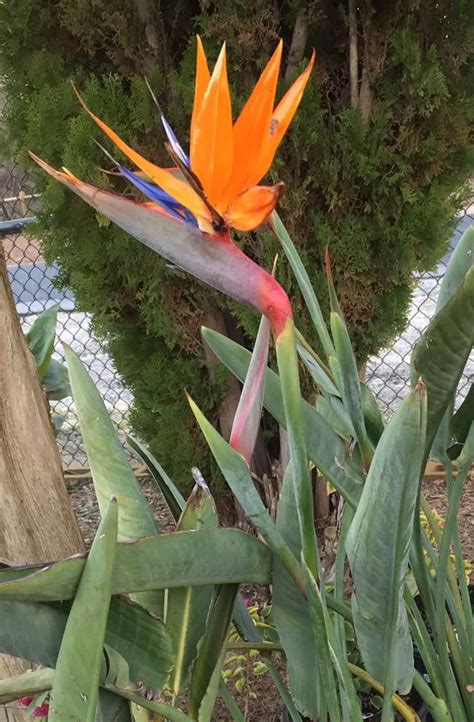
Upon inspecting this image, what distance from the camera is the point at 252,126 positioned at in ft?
1.49

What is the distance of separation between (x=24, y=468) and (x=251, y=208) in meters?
0.55

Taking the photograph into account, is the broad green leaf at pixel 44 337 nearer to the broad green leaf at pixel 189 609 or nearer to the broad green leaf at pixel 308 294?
the broad green leaf at pixel 308 294

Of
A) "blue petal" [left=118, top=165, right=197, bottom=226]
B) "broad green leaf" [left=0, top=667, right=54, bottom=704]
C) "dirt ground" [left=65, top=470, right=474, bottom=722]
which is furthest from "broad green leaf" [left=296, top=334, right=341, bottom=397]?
"dirt ground" [left=65, top=470, right=474, bottom=722]

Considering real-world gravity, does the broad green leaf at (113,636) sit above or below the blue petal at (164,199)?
below

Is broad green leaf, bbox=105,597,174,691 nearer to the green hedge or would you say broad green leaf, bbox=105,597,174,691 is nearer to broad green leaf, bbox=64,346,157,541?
broad green leaf, bbox=64,346,157,541

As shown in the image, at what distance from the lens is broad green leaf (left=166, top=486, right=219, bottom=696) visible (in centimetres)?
51

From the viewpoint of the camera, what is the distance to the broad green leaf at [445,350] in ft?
1.60

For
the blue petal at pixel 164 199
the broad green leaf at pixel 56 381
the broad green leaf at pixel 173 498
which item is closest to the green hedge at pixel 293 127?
the broad green leaf at pixel 56 381

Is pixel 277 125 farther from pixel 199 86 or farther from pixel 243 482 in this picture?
pixel 243 482

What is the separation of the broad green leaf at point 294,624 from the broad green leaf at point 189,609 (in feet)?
0.20

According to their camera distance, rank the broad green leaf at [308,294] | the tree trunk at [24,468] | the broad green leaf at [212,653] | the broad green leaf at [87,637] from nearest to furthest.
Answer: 1. the broad green leaf at [87,637]
2. the broad green leaf at [212,653]
3. the broad green leaf at [308,294]
4. the tree trunk at [24,468]

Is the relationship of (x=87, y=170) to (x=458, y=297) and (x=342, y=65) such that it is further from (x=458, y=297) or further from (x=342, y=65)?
(x=458, y=297)

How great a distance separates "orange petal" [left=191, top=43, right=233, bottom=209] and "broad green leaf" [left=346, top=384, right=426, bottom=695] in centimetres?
18

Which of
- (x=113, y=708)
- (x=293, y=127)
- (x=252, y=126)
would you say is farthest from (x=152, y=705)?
(x=293, y=127)
